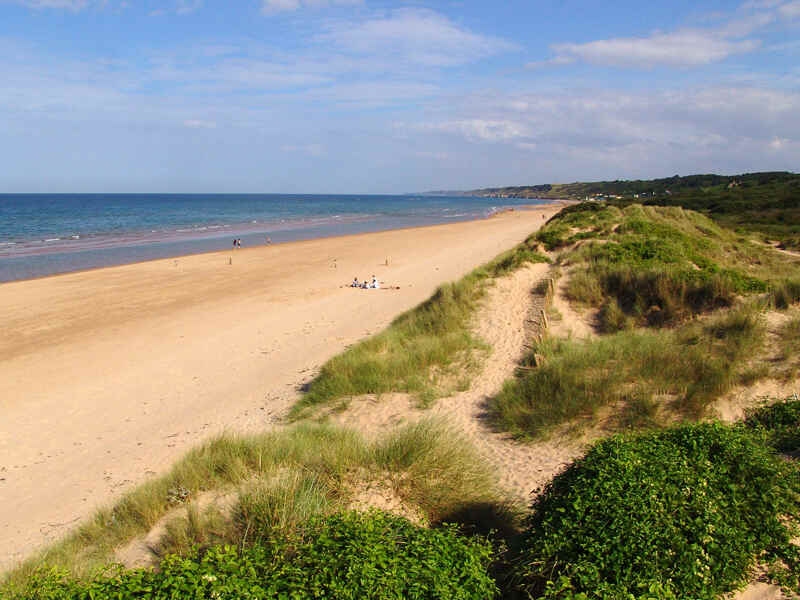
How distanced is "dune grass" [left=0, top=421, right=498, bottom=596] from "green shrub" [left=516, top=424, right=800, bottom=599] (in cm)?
126

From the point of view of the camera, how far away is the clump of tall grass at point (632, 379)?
6668mm

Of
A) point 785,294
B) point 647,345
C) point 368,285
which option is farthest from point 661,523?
point 368,285

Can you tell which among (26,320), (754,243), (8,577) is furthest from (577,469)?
(754,243)

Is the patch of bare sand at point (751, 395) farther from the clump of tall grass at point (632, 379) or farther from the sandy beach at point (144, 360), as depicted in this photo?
the sandy beach at point (144, 360)

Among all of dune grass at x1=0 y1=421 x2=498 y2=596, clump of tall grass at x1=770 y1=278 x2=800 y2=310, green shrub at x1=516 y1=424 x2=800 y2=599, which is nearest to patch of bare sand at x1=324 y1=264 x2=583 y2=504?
dune grass at x1=0 y1=421 x2=498 y2=596

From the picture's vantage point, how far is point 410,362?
362 inches

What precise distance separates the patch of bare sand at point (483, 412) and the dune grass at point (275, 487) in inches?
27.3

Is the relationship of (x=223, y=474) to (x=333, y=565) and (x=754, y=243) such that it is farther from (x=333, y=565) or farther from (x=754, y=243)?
(x=754, y=243)

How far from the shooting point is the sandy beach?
709cm

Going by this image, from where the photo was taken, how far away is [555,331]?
1098 cm

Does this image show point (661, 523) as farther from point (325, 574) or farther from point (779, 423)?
point (779, 423)

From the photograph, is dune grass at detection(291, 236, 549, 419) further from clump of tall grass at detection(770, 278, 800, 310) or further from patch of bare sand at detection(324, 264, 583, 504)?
clump of tall grass at detection(770, 278, 800, 310)

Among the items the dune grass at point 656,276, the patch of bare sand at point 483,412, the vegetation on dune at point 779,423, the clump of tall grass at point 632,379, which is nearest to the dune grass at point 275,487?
the patch of bare sand at point 483,412

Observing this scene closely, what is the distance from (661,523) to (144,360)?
11.4 meters
